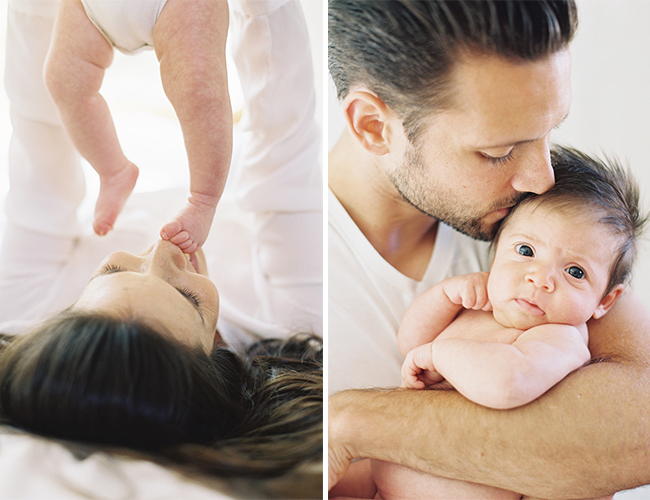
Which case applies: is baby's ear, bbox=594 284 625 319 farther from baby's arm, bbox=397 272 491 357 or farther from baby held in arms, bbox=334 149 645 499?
baby's arm, bbox=397 272 491 357

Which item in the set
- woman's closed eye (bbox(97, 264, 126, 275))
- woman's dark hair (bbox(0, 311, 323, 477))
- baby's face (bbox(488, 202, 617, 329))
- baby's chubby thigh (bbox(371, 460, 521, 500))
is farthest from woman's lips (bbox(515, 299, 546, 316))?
woman's closed eye (bbox(97, 264, 126, 275))

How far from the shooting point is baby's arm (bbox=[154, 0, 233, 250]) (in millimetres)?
1062

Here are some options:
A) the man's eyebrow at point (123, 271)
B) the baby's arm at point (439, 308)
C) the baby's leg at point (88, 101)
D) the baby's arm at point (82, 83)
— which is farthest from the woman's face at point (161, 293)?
the baby's arm at point (439, 308)

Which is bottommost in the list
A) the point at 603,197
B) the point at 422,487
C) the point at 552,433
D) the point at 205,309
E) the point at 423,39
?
the point at 422,487

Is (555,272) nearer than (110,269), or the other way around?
(555,272)

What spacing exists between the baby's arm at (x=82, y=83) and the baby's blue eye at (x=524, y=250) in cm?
85

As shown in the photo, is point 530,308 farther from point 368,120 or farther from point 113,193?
point 113,193

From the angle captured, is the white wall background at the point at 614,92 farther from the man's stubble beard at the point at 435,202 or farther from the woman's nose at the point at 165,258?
the woman's nose at the point at 165,258

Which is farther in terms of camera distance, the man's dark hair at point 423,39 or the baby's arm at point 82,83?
the baby's arm at point 82,83

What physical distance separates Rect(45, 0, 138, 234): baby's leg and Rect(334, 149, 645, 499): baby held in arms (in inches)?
27.2

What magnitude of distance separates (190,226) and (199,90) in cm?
29

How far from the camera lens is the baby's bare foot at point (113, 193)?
1.12 m

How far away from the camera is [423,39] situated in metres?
0.99

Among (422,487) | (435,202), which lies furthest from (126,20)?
(422,487)
